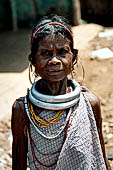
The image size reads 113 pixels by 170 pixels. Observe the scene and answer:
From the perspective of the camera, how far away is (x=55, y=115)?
5.45ft

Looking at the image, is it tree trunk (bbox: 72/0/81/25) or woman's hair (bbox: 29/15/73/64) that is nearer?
woman's hair (bbox: 29/15/73/64)

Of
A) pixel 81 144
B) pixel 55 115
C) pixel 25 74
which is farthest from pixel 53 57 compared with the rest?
pixel 25 74

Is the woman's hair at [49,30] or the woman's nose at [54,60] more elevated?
the woman's hair at [49,30]

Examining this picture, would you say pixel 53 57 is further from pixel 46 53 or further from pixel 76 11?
pixel 76 11

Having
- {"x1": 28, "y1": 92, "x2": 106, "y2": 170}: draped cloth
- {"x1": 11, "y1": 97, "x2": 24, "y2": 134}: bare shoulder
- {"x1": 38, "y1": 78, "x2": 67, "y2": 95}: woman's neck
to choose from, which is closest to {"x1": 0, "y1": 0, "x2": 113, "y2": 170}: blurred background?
{"x1": 38, "y1": 78, "x2": 67, "y2": 95}: woman's neck

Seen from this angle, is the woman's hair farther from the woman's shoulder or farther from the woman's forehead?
the woman's shoulder

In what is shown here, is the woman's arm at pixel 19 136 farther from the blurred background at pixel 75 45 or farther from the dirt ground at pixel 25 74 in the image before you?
the dirt ground at pixel 25 74

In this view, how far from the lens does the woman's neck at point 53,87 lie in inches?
67.3

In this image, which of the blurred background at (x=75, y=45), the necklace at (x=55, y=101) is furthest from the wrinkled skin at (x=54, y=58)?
the blurred background at (x=75, y=45)

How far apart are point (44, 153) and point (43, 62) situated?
0.59m

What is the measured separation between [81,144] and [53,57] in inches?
22.9

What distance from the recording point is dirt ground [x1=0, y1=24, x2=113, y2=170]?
3328 mm

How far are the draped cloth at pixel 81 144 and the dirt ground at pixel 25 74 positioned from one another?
1180 mm

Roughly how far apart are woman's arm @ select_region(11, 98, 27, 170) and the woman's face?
0.29 meters
